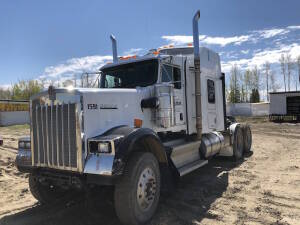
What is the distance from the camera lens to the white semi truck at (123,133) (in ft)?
13.4

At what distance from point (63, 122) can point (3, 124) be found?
36403 mm

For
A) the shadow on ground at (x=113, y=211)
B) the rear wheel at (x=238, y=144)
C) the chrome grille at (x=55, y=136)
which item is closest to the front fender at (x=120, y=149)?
the chrome grille at (x=55, y=136)

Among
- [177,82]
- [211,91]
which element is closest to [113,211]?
[177,82]

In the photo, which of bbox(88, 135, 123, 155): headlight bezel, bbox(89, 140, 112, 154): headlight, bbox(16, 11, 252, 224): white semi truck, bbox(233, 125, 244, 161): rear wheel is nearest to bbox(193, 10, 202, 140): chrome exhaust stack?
bbox(16, 11, 252, 224): white semi truck

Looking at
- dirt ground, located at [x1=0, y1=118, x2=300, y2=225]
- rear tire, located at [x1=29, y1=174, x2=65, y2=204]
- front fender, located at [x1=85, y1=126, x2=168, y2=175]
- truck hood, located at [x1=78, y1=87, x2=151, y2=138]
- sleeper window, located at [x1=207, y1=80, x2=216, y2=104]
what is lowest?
dirt ground, located at [x1=0, y1=118, x2=300, y2=225]

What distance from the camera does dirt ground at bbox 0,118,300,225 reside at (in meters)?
4.60

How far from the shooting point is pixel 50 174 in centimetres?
445

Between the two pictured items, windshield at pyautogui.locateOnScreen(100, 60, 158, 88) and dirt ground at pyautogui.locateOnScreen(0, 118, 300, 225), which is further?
windshield at pyautogui.locateOnScreen(100, 60, 158, 88)

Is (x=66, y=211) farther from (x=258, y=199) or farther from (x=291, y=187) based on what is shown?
(x=291, y=187)

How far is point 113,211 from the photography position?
497cm

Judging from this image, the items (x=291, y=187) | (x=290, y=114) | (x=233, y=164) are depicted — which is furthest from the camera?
(x=290, y=114)

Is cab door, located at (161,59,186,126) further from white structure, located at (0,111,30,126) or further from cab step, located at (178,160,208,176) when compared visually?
white structure, located at (0,111,30,126)

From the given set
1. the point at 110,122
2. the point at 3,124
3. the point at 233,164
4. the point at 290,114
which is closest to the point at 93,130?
the point at 110,122

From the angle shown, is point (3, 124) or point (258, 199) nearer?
point (258, 199)
